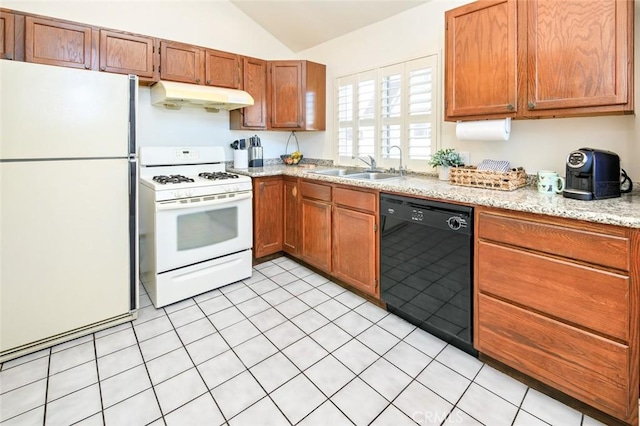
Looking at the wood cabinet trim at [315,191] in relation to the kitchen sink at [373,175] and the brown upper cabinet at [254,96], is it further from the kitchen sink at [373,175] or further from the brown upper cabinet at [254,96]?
the brown upper cabinet at [254,96]

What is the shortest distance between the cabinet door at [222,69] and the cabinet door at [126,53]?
1.69 ft

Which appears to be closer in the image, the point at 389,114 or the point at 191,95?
the point at 191,95

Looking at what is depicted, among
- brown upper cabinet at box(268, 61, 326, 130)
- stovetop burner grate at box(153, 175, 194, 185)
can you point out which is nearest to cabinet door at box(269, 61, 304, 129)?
brown upper cabinet at box(268, 61, 326, 130)

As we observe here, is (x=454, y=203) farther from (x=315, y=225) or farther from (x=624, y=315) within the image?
(x=315, y=225)

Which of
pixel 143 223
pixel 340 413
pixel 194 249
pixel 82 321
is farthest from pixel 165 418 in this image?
pixel 143 223

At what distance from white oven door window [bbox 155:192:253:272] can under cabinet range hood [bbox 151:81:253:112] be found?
92 cm

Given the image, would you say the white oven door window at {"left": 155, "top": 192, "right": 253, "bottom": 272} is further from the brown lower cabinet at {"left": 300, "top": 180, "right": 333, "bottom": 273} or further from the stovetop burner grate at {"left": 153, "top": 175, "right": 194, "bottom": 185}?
the brown lower cabinet at {"left": 300, "top": 180, "right": 333, "bottom": 273}

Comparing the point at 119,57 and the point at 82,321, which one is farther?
the point at 119,57

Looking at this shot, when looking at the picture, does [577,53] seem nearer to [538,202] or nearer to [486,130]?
[486,130]

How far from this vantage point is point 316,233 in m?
3.01

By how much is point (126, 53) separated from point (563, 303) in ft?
11.4

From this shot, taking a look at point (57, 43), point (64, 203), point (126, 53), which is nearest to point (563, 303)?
point (64, 203)

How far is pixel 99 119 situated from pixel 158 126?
1.25 metres

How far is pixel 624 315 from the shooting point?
52.4 inches
